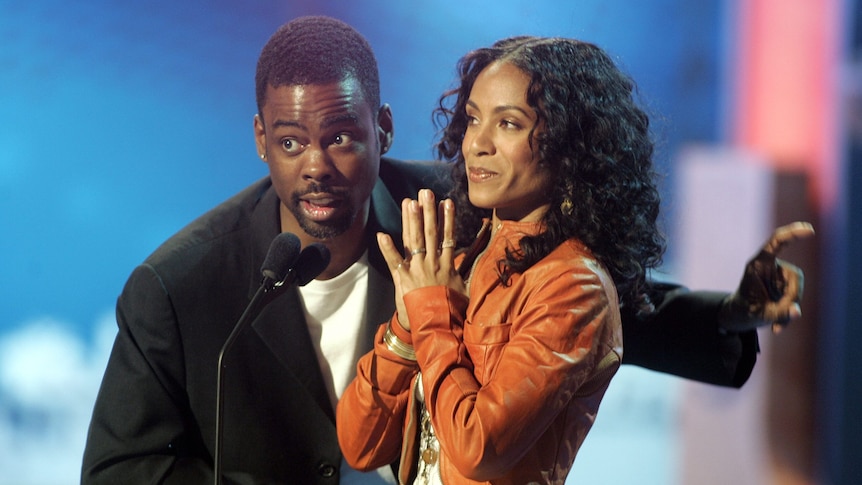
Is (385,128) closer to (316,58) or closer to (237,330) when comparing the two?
(316,58)

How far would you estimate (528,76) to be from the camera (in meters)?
1.68

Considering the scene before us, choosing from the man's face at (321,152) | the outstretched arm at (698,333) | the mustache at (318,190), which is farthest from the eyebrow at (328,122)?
the outstretched arm at (698,333)

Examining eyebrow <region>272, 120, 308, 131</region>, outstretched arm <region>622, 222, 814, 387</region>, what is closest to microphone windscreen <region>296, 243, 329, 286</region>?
eyebrow <region>272, 120, 308, 131</region>

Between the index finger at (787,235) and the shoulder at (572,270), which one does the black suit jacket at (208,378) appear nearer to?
the index finger at (787,235)

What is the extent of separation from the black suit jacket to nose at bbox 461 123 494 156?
0.57 meters

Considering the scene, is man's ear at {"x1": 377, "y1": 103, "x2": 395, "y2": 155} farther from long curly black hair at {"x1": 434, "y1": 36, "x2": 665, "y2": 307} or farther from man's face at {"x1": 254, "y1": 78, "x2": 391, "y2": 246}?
long curly black hair at {"x1": 434, "y1": 36, "x2": 665, "y2": 307}

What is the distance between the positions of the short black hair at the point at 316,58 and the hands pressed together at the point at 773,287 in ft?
3.11

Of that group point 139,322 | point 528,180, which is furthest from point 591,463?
point 139,322

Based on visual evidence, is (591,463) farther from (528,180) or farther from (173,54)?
(173,54)

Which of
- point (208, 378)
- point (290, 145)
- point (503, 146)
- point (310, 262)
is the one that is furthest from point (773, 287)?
point (208, 378)

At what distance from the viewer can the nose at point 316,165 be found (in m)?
2.05

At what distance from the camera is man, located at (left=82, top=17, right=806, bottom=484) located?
2.05 m

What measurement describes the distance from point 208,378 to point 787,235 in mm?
1327

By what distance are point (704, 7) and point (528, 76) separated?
3.58 feet
